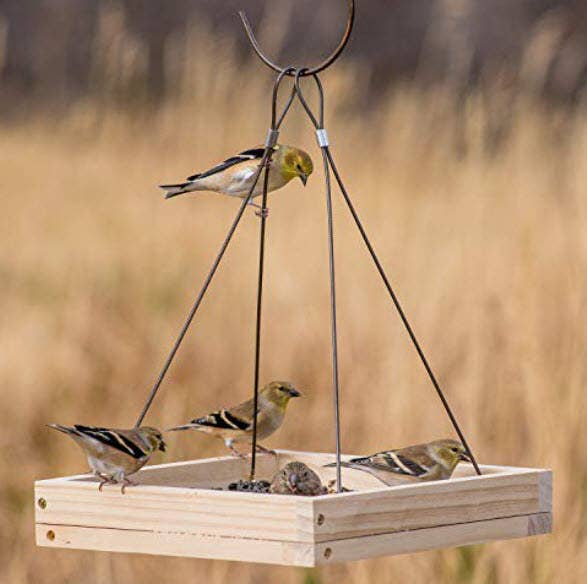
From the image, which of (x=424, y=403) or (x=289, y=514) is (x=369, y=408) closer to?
(x=424, y=403)

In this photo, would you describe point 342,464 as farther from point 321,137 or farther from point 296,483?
point 321,137

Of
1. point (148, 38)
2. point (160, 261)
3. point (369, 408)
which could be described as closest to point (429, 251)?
point (369, 408)

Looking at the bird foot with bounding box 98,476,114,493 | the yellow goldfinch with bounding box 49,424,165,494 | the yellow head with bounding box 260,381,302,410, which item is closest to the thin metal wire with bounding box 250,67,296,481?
the yellow head with bounding box 260,381,302,410

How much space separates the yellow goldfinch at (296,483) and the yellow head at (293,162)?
601 mm

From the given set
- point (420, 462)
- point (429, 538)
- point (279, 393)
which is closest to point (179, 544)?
point (429, 538)

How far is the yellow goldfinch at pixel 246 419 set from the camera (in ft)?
11.3

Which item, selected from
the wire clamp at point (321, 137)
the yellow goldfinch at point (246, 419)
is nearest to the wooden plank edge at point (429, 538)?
the yellow goldfinch at point (246, 419)

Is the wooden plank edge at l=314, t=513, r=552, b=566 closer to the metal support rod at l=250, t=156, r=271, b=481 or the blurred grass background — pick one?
the metal support rod at l=250, t=156, r=271, b=481

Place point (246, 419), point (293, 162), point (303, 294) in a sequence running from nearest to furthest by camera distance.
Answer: point (293, 162) < point (246, 419) < point (303, 294)

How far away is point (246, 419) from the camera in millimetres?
3467

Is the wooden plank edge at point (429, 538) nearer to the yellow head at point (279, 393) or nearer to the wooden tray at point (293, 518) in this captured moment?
the wooden tray at point (293, 518)

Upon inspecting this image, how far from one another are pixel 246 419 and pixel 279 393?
135mm

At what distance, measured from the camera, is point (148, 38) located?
15211 millimetres

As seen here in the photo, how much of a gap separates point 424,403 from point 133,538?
241 cm
